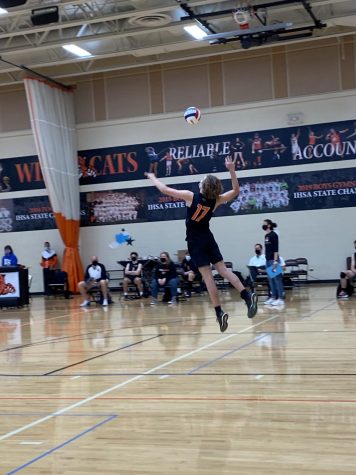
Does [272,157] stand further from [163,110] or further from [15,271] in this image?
[15,271]

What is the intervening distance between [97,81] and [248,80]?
17.9 feet

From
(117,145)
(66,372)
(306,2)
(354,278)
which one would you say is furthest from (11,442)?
(117,145)

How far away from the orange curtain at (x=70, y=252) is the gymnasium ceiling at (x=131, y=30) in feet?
16.6

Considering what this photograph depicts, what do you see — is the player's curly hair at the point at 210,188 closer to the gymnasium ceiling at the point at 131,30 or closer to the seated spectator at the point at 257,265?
the gymnasium ceiling at the point at 131,30

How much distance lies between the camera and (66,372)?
726 centimetres

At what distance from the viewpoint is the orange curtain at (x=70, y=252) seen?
73.2 ft

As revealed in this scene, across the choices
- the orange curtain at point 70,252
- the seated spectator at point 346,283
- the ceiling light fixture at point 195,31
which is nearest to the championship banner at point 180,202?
the orange curtain at point 70,252

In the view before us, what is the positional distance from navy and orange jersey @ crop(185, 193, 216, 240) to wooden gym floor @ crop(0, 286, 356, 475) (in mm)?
1494

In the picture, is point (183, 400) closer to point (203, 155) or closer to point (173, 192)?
point (173, 192)

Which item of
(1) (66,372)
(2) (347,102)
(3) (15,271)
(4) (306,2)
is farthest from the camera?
(2) (347,102)

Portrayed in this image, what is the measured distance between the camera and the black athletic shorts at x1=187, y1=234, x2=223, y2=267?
7.55 meters

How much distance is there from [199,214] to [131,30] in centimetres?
1301

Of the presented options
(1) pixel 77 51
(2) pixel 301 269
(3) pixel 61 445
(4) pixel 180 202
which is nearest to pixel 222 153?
(4) pixel 180 202

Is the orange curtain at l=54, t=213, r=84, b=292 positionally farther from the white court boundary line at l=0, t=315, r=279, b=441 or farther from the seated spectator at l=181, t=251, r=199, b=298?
the white court boundary line at l=0, t=315, r=279, b=441
